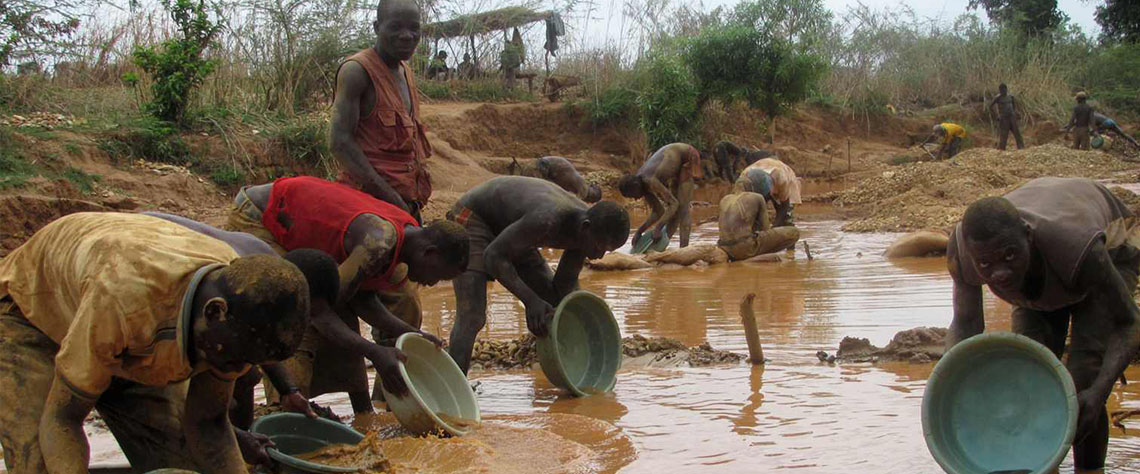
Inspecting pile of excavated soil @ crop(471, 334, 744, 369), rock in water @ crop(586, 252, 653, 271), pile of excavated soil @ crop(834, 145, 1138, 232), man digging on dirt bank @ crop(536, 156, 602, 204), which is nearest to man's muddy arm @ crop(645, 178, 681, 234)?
rock in water @ crop(586, 252, 653, 271)

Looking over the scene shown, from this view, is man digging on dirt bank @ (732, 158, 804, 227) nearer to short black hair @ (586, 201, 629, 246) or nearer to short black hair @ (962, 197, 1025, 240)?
short black hair @ (586, 201, 629, 246)

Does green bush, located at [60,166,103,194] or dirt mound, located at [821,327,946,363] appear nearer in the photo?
dirt mound, located at [821,327,946,363]

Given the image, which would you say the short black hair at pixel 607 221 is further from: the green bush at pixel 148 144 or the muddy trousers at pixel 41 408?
the green bush at pixel 148 144

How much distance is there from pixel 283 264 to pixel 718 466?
189 cm

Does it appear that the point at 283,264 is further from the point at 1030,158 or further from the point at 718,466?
the point at 1030,158

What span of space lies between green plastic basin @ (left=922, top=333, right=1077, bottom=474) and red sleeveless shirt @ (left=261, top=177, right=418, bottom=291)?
2.04m

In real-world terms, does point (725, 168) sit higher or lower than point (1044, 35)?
lower

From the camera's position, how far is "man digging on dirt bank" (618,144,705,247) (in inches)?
460

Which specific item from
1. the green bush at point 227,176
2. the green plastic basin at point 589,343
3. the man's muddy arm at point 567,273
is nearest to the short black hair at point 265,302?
the green plastic basin at point 589,343

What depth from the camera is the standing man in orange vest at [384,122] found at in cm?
482

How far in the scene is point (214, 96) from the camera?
43.1ft

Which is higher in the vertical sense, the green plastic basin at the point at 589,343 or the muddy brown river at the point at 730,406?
the green plastic basin at the point at 589,343

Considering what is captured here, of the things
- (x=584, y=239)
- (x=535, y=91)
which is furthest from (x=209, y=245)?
(x=535, y=91)

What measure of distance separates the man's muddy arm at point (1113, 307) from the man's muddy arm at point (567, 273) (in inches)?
100.0
